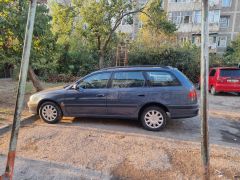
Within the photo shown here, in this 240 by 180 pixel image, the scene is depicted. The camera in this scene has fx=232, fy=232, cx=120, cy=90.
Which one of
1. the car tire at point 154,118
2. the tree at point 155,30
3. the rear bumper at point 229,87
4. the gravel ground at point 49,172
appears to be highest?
the tree at point 155,30

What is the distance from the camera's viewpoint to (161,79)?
6.17m

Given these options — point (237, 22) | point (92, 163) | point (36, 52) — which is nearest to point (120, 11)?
point (36, 52)

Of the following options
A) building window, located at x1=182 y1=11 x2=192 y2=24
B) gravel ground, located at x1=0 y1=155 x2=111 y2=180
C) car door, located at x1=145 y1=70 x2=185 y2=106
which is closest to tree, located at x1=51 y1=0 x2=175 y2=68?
car door, located at x1=145 y1=70 x2=185 y2=106

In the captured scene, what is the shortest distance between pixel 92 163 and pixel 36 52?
247 inches

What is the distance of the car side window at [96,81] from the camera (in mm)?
6500

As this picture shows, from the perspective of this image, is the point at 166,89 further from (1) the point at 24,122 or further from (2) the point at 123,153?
(1) the point at 24,122

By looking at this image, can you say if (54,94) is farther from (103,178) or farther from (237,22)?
(237,22)

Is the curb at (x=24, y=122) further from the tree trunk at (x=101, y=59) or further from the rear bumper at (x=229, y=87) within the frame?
the tree trunk at (x=101, y=59)

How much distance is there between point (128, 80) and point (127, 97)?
486mm

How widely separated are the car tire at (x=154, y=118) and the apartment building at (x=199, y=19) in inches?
966

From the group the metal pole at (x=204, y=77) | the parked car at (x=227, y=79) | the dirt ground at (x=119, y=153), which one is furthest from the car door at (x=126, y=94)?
the parked car at (x=227, y=79)

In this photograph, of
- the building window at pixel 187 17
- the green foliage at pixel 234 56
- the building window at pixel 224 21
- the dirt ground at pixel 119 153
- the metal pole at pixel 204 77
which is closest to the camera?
the metal pole at pixel 204 77

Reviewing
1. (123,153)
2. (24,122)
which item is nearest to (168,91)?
(123,153)

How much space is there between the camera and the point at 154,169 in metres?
4.17
